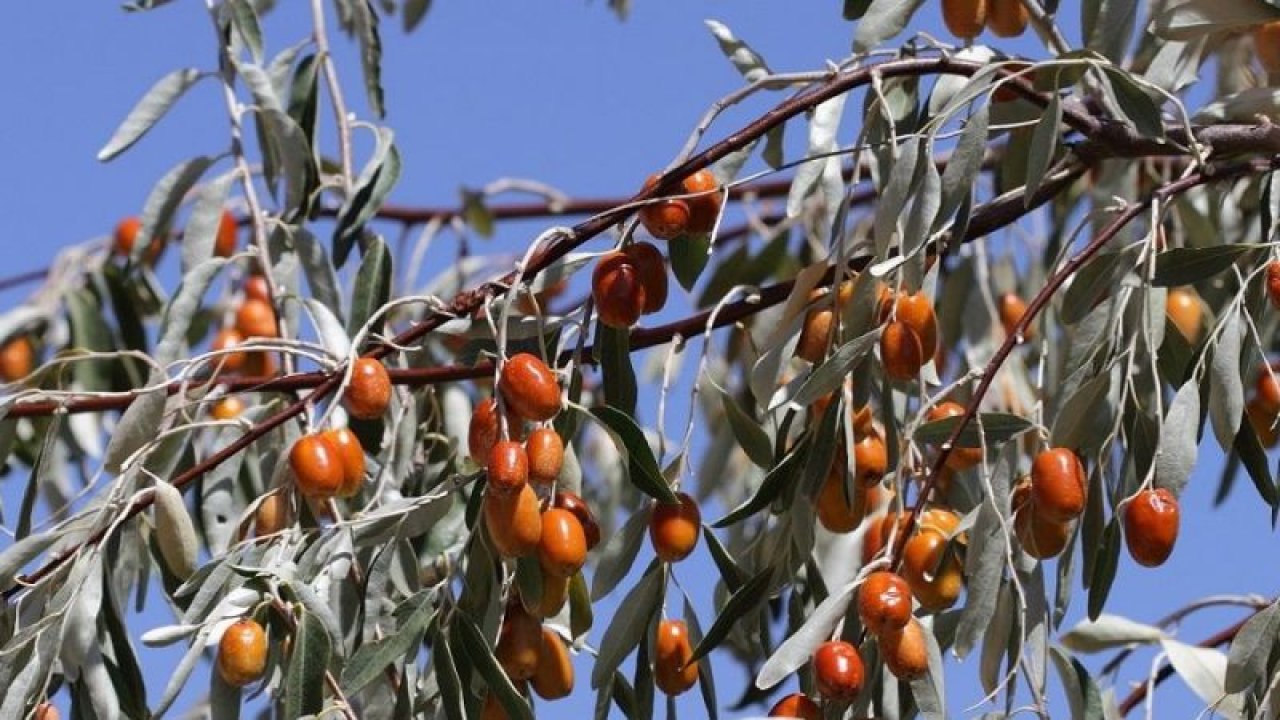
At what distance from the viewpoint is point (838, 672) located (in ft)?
4.61

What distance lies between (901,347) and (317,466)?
37 centimetres

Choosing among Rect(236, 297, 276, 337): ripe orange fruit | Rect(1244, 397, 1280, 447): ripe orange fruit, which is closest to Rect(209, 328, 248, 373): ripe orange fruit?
Rect(236, 297, 276, 337): ripe orange fruit

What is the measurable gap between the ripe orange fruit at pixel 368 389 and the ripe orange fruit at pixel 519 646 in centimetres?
16

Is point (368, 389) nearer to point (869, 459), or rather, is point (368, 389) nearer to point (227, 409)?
point (869, 459)

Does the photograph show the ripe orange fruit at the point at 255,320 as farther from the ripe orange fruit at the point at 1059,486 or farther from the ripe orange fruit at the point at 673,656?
the ripe orange fruit at the point at 1059,486

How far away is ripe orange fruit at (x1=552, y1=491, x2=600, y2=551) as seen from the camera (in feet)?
4.95

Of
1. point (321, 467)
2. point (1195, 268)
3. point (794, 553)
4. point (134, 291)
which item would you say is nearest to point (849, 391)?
point (794, 553)

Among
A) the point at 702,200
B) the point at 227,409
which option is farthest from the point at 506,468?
the point at 227,409

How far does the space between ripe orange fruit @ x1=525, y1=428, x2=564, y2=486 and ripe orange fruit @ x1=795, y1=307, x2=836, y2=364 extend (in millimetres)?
198

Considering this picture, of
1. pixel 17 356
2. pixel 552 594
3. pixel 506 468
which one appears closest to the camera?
pixel 506 468

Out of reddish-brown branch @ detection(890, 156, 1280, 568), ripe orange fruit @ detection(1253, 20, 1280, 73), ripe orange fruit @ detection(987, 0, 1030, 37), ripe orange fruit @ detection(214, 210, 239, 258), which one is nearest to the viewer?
reddish-brown branch @ detection(890, 156, 1280, 568)

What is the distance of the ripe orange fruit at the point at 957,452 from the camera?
167 cm

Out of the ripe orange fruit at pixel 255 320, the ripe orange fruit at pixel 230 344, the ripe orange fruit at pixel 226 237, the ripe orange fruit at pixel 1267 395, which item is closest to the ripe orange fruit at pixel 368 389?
the ripe orange fruit at pixel 230 344

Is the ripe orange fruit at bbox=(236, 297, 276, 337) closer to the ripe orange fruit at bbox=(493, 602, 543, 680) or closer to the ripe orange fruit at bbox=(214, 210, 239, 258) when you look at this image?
the ripe orange fruit at bbox=(214, 210, 239, 258)
